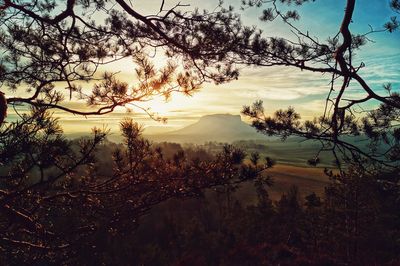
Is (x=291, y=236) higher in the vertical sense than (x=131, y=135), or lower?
lower

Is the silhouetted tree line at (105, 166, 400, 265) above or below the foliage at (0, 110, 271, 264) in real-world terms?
below

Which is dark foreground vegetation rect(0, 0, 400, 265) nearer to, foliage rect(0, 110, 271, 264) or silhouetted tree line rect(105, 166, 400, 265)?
foliage rect(0, 110, 271, 264)

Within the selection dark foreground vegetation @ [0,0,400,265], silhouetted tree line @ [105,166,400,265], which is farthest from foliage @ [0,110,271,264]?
silhouetted tree line @ [105,166,400,265]

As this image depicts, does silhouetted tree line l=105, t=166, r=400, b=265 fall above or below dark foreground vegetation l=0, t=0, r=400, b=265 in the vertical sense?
below

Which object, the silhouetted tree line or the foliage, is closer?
the foliage

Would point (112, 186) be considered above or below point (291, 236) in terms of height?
above

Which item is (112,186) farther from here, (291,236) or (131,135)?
(291,236)

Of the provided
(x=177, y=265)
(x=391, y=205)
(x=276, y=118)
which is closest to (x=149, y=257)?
(x=177, y=265)

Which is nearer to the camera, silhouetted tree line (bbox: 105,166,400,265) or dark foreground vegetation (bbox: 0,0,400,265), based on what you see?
dark foreground vegetation (bbox: 0,0,400,265)

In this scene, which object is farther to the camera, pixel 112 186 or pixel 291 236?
pixel 291 236

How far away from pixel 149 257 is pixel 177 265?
2988 mm

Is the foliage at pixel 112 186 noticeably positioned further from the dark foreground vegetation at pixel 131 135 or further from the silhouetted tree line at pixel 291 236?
the silhouetted tree line at pixel 291 236

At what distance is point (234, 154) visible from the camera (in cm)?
414

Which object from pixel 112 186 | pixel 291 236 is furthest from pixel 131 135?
pixel 291 236
